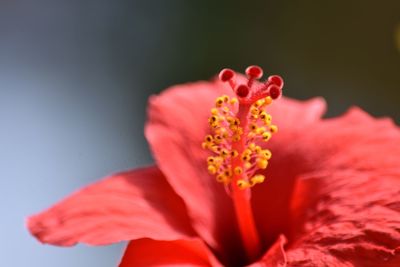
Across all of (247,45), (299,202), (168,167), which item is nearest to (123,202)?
(168,167)

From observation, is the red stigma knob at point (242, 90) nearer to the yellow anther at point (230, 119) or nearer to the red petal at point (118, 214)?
the yellow anther at point (230, 119)

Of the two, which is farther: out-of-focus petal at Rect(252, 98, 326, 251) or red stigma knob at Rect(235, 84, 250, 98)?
out-of-focus petal at Rect(252, 98, 326, 251)

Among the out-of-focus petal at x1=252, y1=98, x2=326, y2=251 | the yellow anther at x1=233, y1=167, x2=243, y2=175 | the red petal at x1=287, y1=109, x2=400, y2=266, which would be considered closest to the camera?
the red petal at x1=287, y1=109, x2=400, y2=266

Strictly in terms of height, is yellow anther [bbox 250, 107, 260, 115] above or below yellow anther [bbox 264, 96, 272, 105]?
below

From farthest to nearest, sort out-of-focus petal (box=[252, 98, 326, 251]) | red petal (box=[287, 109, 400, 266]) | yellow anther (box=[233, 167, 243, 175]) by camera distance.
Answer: out-of-focus petal (box=[252, 98, 326, 251]) < yellow anther (box=[233, 167, 243, 175]) < red petal (box=[287, 109, 400, 266])

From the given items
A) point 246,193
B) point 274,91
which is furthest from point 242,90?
point 246,193

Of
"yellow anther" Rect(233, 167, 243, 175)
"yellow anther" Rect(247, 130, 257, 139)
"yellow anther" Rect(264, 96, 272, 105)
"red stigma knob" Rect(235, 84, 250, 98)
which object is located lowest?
"yellow anther" Rect(233, 167, 243, 175)

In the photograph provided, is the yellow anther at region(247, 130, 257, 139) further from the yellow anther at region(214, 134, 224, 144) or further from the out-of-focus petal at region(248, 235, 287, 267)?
the out-of-focus petal at region(248, 235, 287, 267)

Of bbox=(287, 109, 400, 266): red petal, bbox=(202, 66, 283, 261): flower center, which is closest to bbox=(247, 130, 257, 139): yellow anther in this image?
bbox=(202, 66, 283, 261): flower center
